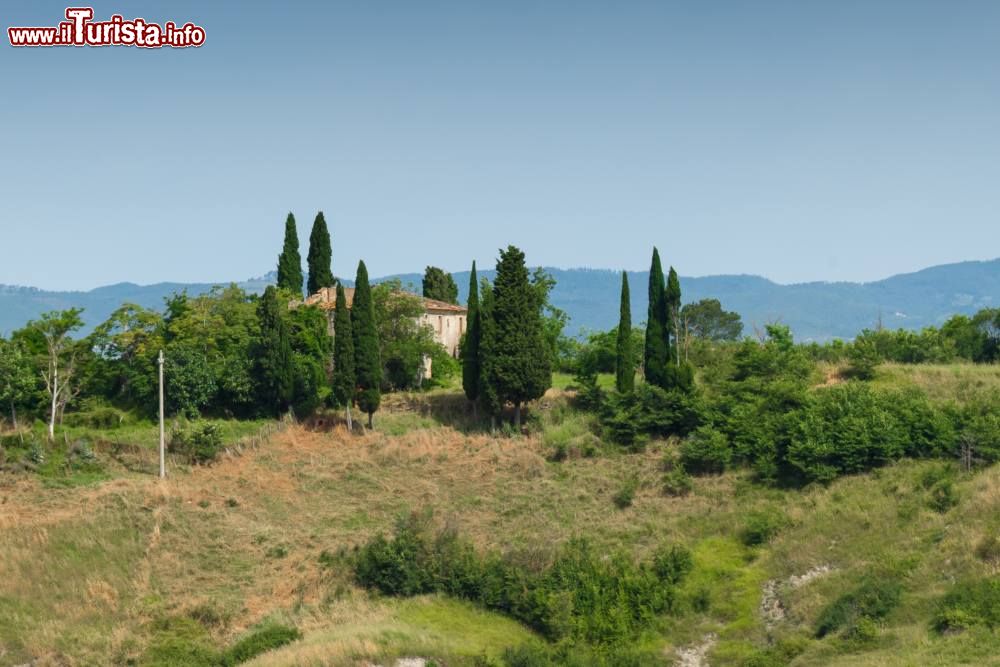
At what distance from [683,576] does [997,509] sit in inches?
417

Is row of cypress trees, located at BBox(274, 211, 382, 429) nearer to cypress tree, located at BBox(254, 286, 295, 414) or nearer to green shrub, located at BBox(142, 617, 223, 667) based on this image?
cypress tree, located at BBox(254, 286, 295, 414)

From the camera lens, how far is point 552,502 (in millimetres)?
41875

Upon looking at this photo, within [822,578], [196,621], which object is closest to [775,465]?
[822,578]

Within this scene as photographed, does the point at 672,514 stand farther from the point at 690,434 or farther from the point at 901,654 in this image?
the point at 901,654

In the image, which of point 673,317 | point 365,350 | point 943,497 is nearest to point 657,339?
point 673,317

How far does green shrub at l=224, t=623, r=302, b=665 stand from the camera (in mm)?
29750

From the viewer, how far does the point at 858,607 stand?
99.4 feet

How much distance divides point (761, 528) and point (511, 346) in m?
15.5

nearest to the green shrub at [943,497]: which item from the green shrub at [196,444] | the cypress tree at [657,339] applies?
the cypress tree at [657,339]

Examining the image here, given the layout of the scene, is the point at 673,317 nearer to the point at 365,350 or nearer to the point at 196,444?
the point at 365,350

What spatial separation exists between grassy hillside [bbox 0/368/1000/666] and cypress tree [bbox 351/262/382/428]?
2.20 m

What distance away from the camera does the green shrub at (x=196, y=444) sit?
4475 centimetres

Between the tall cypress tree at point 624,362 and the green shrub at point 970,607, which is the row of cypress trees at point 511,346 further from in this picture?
the green shrub at point 970,607

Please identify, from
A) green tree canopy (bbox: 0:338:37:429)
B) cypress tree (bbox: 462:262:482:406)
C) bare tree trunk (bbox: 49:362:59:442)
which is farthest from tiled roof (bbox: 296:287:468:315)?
green tree canopy (bbox: 0:338:37:429)
